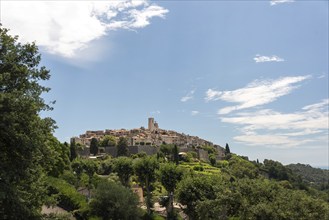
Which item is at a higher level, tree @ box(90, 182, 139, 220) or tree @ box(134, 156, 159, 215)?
tree @ box(134, 156, 159, 215)

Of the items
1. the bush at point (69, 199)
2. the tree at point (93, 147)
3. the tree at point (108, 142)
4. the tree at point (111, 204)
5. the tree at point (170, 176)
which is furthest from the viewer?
the tree at point (108, 142)

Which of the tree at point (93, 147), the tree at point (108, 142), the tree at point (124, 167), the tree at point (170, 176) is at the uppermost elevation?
the tree at point (108, 142)

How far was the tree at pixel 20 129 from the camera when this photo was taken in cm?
1298

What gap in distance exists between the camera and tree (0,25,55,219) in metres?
13.0

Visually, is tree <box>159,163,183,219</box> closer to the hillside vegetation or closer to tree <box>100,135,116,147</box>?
the hillside vegetation

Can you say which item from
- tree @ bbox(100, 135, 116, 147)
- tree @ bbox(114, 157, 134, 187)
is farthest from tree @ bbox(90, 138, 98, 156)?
tree @ bbox(114, 157, 134, 187)

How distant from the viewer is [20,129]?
13938 millimetres

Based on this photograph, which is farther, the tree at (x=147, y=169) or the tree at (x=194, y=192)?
the tree at (x=147, y=169)

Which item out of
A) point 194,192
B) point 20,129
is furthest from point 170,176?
point 20,129

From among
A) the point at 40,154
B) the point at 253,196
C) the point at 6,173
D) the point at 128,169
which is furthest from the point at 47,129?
the point at 128,169

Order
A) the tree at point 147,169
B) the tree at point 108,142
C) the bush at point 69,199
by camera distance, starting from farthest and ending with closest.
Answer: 1. the tree at point 108,142
2. the tree at point 147,169
3. the bush at point 69,199

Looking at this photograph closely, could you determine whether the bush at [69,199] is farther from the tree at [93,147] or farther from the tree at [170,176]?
the tree at [93,147]

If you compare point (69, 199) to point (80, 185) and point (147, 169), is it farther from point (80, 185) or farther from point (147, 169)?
point (80, 185)

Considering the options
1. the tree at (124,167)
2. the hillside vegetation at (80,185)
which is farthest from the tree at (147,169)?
the tree at (124,167)
